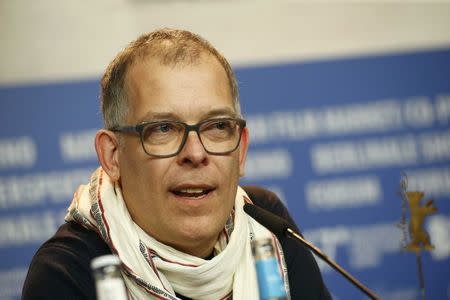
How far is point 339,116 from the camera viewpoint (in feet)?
12.3

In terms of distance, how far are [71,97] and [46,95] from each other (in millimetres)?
113

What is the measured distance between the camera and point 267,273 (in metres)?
1.18

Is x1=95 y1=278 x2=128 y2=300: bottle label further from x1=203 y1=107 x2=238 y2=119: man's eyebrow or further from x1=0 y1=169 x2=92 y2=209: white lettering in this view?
x1=0 y1=169 x2=92 y2=209: white lettering

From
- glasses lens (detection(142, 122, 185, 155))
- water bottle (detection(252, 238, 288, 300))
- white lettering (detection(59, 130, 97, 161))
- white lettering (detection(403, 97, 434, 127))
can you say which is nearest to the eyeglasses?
glasses lens (detection(142, 122, 185, 155))

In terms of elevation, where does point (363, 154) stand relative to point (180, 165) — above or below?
below

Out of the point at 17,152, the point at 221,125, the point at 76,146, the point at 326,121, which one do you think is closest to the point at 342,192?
the point at 326,121

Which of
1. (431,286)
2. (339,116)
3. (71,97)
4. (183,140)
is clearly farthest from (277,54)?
(183,140)

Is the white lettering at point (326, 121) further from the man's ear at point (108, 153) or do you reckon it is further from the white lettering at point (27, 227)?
the man's ear at point (108, 153)

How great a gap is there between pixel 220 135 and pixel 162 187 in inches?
8.0

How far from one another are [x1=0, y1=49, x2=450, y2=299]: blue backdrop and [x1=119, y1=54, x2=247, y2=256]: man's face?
1562 millimetres

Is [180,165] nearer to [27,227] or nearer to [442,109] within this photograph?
[27,227]

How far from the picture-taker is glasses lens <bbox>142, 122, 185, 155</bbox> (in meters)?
1.93

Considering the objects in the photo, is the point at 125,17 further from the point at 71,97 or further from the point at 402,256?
the point at 402,256

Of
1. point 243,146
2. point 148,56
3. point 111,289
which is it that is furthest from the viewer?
point 243,146
